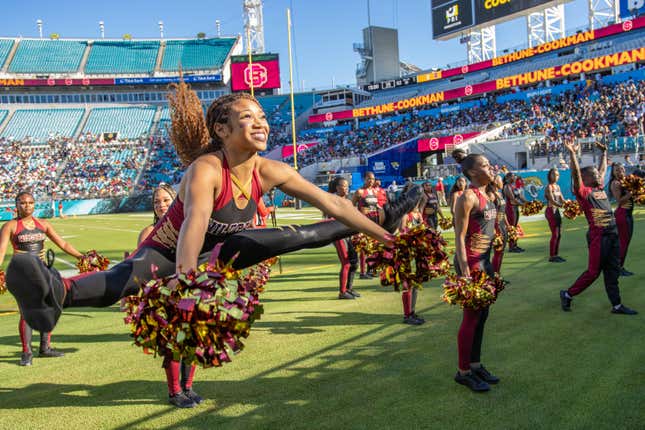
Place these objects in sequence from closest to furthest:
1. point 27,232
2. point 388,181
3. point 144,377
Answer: point 144,377
point 27,232
point 388,181

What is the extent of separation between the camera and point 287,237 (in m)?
3.56

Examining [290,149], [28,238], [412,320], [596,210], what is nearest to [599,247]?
[596,210]

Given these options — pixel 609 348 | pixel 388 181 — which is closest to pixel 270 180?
pixel 609 348

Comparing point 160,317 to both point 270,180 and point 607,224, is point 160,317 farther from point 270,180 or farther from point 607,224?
point 607,224

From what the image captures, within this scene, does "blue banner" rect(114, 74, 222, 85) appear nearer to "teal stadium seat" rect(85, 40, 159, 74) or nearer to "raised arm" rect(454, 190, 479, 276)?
"teal stadium seat" rect(85, 40, 159, 74)

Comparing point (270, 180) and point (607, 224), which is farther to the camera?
point (607, 224)

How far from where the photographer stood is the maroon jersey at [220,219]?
315 cm

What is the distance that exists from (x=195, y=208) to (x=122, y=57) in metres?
79.3

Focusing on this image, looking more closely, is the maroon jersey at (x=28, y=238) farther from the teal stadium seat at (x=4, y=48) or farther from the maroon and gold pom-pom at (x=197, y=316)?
the teal stadium seat at (x=4, y=48)

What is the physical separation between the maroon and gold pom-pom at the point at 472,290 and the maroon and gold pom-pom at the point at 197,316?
211cm

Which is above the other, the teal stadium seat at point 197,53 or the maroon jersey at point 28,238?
the teal stadium seat at point 197,53

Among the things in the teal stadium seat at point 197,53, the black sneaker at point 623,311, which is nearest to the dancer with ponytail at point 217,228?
the black sneaker at point 623,311

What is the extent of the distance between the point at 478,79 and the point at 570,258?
4348cm

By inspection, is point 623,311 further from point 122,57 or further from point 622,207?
point 122,57
